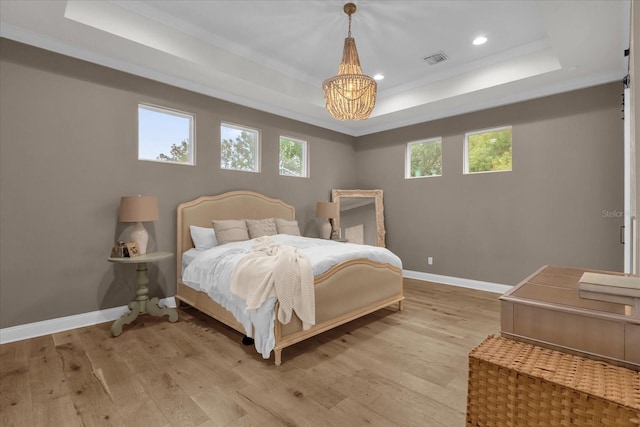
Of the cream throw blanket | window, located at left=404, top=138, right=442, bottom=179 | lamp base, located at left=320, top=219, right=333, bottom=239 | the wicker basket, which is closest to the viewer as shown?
the wicker basket

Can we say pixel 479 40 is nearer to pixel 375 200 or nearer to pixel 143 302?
pixel 375 200

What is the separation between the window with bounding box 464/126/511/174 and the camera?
4.41 m

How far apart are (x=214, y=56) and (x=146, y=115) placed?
1106 millimetres

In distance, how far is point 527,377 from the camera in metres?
0.96

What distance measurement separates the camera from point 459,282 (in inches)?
189

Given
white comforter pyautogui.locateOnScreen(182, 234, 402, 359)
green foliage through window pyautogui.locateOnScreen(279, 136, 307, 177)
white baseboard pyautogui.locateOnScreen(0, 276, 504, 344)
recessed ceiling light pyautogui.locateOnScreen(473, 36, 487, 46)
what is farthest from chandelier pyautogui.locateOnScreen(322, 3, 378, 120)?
white baseboard pyautogui.locateOnScreen(0, 276, 504, 344)

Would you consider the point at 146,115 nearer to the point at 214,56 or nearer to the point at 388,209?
the point at 214,56

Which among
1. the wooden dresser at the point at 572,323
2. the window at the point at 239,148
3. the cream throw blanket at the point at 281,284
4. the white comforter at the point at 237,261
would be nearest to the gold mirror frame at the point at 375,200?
the window at the point at 239,148

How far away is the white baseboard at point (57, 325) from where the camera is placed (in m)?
2.77

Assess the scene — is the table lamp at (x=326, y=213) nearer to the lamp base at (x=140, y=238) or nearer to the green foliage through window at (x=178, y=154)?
the green foliage through window at (x=178, y=154)

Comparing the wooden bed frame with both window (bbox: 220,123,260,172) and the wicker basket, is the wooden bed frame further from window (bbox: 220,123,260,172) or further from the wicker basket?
the wicker basket

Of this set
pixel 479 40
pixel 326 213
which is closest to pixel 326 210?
pixel 326 213

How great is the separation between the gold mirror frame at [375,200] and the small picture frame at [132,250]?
3.29m

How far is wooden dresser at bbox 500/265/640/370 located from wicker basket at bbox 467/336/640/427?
0.04 meters
